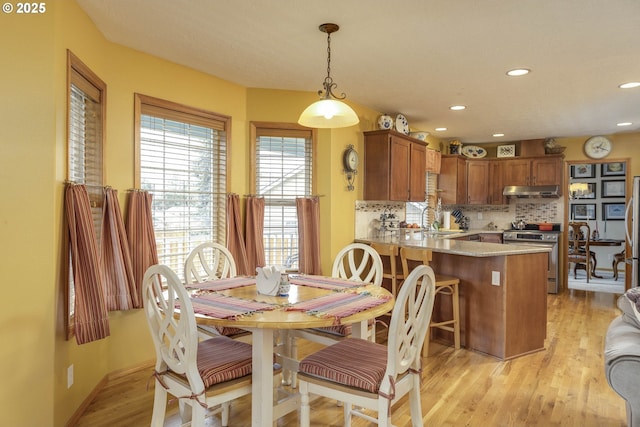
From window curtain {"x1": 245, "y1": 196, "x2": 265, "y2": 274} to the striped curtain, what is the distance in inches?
3.6

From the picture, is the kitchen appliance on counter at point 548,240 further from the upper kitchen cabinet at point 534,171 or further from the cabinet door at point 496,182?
the upper kitchen cabinet at point 534,171

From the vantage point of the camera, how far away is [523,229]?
682 centimetres

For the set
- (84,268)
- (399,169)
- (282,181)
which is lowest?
(84,268)

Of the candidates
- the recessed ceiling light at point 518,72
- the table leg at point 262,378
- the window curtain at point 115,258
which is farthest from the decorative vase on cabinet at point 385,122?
the table leg at point 262,378

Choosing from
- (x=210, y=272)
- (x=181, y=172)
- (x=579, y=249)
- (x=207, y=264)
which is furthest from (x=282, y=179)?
(x=579, y=249)

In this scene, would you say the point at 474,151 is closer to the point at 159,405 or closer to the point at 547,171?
the point at 547,171

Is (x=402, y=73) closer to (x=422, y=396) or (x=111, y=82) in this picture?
(x=111, y=82)

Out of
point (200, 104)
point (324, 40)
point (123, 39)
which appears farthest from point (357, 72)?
point (123, 39)

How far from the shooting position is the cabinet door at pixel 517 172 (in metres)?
6.70

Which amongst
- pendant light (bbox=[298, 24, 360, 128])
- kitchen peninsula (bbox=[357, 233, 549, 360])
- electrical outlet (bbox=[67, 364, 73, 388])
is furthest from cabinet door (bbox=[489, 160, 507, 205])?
electrical outlet (bbox=[67, 364, 73, 388])

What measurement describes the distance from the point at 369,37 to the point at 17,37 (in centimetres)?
204

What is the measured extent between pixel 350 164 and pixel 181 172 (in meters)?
1.77

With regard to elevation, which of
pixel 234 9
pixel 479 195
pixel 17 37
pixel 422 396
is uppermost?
pixel 234 9

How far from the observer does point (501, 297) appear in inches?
140
